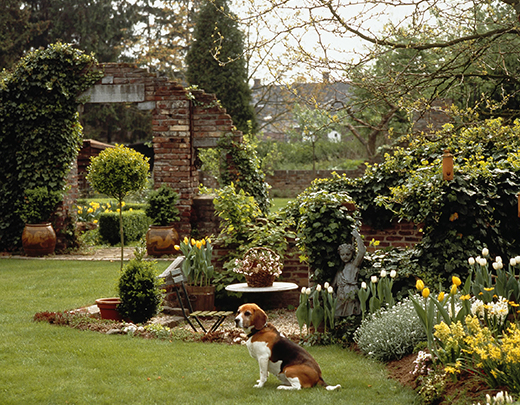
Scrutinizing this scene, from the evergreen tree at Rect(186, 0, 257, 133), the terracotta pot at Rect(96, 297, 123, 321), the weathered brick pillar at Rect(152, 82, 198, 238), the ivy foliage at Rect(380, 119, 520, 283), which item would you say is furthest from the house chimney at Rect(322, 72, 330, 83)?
the evergreen tree at Rect(186, 0, 257, 133)

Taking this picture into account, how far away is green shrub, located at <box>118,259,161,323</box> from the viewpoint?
6.36m

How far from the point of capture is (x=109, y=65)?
12.0m

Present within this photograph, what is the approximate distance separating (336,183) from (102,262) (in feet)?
15.3

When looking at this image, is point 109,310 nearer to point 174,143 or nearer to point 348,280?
point 348,280

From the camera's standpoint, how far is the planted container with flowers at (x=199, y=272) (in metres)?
7.24

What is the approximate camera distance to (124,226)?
44.1 ft

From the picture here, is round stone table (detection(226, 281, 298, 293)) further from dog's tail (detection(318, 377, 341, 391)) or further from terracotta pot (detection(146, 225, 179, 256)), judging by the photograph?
terracotta pot (detection(146, 225, 179, 256))

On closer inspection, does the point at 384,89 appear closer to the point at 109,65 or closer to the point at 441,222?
the point at 441,222

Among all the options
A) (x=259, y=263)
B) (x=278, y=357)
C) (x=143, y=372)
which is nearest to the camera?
(x=278, y=357)

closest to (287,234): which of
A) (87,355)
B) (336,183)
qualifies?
(336,183)

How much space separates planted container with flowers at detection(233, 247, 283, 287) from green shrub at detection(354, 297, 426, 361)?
183 cm

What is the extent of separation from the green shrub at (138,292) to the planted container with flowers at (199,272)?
2.74ft

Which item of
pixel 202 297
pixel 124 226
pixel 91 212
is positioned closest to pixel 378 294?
pixel 202 297

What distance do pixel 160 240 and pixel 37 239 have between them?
7.96 feet
